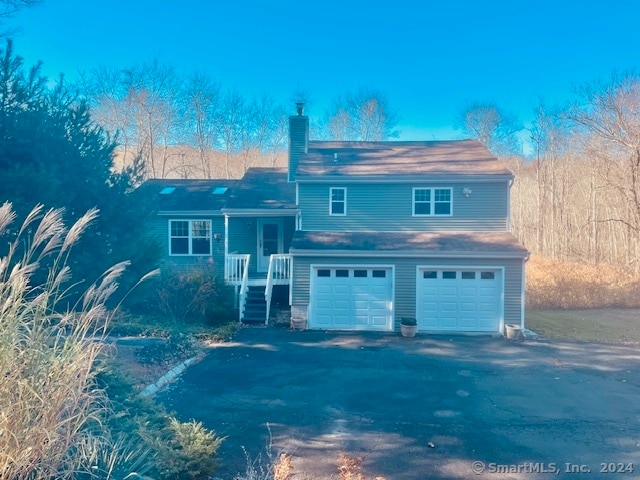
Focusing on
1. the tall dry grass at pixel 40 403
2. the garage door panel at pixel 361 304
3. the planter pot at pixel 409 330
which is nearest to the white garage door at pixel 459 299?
the planter pot at pixel 409 330

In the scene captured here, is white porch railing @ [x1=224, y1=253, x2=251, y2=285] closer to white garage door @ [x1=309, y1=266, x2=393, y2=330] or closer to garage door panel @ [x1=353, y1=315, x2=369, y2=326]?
white garage door @ [x1=309, y1=266, x2=393, y2=330]

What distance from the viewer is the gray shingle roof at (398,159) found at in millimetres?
15281

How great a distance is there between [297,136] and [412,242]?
708 cm

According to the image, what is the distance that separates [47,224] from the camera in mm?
3660

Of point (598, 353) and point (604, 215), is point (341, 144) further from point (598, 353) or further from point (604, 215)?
point (604, 215)

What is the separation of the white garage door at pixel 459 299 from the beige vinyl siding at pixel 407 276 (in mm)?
217

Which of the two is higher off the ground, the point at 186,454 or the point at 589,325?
the point at 186,454

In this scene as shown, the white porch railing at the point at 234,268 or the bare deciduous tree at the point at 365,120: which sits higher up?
the bare deciduous tree at the point at 365,120

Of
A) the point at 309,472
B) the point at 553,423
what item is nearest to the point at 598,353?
the point at 553,423

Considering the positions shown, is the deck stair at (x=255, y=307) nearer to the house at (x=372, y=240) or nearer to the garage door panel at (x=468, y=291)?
the house at (x=372, y=240)

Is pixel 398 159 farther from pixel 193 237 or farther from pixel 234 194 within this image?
pixel 193 237

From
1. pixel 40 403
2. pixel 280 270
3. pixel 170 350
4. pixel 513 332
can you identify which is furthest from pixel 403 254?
pixel 40 403

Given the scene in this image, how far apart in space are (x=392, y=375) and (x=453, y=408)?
6.58 feet

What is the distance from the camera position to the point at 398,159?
16984mm
